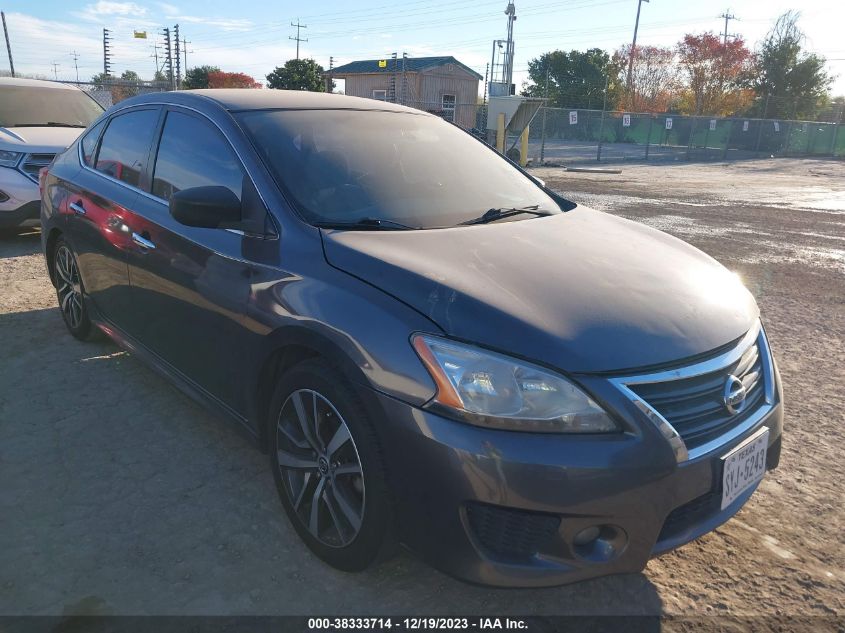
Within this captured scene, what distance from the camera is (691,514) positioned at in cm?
201

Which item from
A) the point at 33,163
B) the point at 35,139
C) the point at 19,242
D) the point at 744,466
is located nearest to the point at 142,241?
the point at 744,466

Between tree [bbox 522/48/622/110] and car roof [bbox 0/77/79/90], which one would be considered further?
tree [bbox 522/48/622/110]

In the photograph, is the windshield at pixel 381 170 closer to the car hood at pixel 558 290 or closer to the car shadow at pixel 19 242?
the car hood at pixel 558 290

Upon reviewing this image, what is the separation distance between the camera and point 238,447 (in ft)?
10.5

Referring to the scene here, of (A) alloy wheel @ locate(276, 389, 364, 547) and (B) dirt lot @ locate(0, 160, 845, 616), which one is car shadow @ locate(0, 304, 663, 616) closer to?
(B) dirt lot @ locate(0, 160, 845, 616)

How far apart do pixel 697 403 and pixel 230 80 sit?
150 ft

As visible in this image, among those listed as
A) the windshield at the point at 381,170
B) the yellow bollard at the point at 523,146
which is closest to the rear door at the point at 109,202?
the windshield at the point at 381,170

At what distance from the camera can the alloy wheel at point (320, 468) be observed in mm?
2178

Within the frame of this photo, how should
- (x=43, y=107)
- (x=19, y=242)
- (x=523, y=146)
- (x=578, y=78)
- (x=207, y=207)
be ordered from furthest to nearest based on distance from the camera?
(x=578, y=78)
(x=523, y=146)
(x=43, y=107)
(x=19, y=242)
(x=207, y=207)

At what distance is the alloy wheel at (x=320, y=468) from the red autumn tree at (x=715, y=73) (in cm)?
5311

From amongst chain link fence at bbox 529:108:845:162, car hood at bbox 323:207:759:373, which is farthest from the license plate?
chain link fence at bbox 529:108:845:162

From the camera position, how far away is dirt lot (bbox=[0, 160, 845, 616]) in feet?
7.29

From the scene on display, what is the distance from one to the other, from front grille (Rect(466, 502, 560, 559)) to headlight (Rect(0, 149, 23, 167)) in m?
7.25

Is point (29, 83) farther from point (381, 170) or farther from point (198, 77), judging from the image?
point (198, 77)
